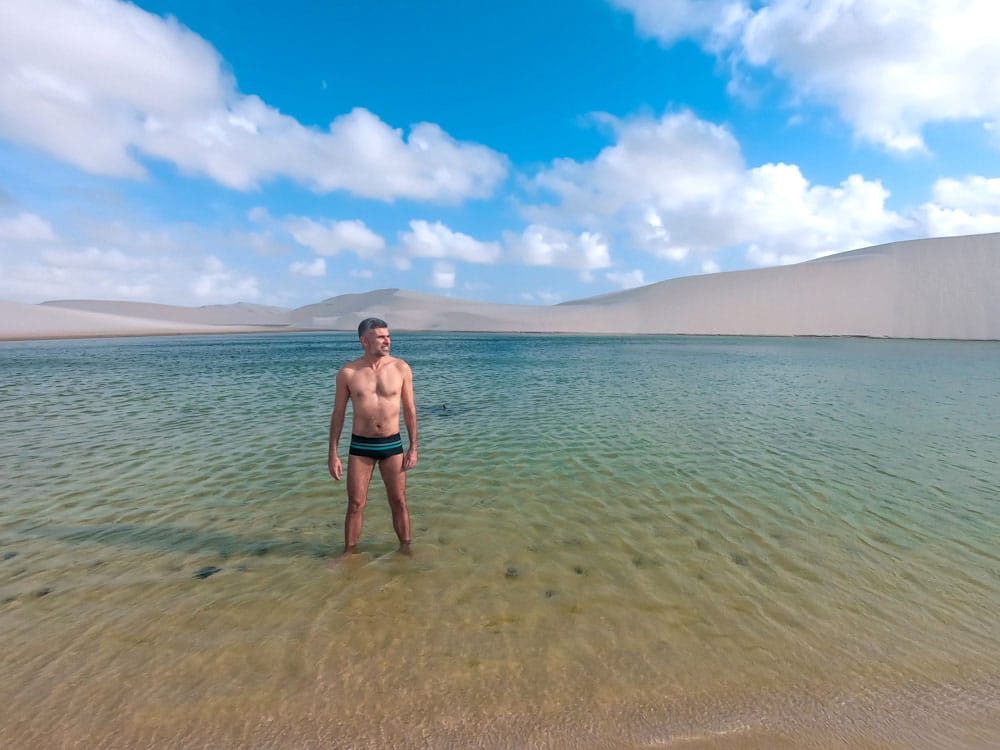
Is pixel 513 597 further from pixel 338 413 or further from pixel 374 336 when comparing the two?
pixel 374 336

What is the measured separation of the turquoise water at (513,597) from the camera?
11.0 feet

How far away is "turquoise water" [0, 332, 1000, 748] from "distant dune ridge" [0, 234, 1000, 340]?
102 meters

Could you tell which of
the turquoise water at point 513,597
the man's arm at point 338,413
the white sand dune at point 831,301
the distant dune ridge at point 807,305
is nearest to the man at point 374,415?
the man's arm at point 338,413

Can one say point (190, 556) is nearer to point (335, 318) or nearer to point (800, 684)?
point (800, 684)

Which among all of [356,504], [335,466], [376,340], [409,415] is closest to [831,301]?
[409,415]

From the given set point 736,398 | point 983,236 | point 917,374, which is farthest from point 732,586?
point 983,236

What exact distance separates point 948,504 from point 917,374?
25426 millimetres

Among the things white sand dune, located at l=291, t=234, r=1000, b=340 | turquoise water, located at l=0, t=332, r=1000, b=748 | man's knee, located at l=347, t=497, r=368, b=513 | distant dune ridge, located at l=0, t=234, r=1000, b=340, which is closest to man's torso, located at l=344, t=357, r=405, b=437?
man's knee, located at l=347, t=497, r=368, b=513

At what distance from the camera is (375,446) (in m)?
5.40

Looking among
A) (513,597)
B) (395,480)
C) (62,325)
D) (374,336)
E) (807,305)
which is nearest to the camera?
(513,597)

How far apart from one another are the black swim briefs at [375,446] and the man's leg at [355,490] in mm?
84

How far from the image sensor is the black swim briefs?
17.7 feet

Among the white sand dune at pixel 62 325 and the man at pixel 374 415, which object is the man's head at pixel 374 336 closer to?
the man at pixel 374 415

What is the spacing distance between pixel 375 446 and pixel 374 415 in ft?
1.28
